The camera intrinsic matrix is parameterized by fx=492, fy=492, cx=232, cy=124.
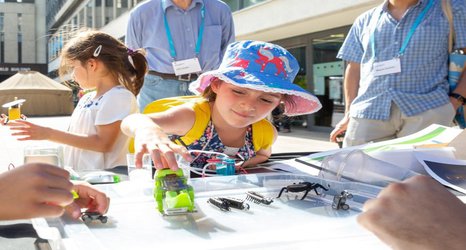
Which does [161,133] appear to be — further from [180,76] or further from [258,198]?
[180,76]

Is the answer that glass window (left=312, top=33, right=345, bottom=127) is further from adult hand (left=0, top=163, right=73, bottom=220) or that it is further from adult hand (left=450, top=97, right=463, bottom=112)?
adult hand (left=0, top=163, right=73, bottom=220)

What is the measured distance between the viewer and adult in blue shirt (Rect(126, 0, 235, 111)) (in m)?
2.49

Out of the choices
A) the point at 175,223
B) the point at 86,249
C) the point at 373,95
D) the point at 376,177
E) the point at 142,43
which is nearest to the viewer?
the point at 86,249

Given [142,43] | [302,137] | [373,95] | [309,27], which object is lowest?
[302,137]

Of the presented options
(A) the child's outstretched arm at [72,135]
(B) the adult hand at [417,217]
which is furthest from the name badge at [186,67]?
(B) the adult hand at [417,217]

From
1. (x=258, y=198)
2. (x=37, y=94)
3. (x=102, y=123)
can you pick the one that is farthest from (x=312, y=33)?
(x=37, y=94)

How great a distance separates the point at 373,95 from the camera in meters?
2.04

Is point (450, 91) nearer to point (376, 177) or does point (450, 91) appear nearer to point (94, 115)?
point (376, 177)

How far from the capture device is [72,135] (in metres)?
1.99

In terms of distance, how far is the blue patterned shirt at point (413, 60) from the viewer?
6.30ft

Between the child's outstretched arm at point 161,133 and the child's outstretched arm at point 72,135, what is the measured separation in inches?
20.8

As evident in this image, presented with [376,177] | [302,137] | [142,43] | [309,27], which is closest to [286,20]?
[309,27]

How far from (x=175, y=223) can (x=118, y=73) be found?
5.12ft

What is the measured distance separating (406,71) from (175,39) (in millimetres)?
1160
